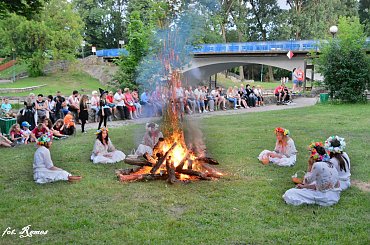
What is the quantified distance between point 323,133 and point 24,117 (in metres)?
11.4

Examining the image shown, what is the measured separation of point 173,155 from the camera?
32.6 feet

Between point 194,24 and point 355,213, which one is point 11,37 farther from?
point 355,213

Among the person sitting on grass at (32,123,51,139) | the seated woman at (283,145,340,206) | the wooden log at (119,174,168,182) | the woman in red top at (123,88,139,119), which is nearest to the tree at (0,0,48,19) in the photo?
the wooden log at (119,174,168,182)

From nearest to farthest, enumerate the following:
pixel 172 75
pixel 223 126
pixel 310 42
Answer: pixel 172 75, pixel 223 126, pixel 310 42

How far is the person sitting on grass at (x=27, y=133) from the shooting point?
14.6 m

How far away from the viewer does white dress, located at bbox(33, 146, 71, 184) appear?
9.42 metres

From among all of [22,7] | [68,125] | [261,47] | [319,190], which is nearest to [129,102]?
[68,125]

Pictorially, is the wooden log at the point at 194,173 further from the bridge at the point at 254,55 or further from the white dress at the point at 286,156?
the bridge at the point at 254,55

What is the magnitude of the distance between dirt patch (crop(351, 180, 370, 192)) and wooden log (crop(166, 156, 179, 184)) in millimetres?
3969

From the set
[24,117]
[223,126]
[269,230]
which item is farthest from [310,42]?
[269,230]

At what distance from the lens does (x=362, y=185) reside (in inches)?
363

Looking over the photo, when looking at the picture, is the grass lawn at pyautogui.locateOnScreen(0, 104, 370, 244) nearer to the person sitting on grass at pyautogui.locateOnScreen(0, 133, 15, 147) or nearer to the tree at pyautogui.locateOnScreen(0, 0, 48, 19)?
the person sitting on grass at pyautogui.locateOnScreen(0, 133, 15, 147)

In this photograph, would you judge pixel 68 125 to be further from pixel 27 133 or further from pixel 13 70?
pixel 13 70

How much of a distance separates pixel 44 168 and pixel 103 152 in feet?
7.21
